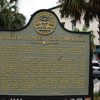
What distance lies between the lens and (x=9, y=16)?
1666 centimetres

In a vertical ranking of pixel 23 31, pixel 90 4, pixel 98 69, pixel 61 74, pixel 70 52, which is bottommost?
pixel 98 69

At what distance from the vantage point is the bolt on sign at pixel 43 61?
573cm

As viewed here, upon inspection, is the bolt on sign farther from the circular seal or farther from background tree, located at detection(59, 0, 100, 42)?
background tree, located at detection(59, 0, 100, 42)

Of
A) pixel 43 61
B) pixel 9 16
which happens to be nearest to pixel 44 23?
pixel 43 61

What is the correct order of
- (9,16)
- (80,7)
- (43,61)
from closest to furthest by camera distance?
(43,61), (80,7), (9,16)

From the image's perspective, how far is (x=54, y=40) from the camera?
230 inches

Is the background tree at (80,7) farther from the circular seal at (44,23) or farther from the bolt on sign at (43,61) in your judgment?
the bolt on sign at (43,61)

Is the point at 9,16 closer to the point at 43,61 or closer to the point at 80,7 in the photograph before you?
the point at 80,7

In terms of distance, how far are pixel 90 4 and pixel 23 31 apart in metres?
6.88

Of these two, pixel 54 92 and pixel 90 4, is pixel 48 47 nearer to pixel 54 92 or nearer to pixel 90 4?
pixel 54 92

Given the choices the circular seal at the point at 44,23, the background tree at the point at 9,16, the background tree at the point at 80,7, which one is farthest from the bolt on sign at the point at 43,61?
the background tree at the point at 9,16

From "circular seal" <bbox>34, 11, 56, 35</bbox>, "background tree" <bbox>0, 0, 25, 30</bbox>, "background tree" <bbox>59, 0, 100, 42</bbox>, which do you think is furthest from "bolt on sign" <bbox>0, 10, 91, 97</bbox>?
"background tree" <bbox>0, 0, 25, 30</bbox>

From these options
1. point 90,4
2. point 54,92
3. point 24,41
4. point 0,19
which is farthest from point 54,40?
point 0,19

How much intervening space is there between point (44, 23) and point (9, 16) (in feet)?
36.8
